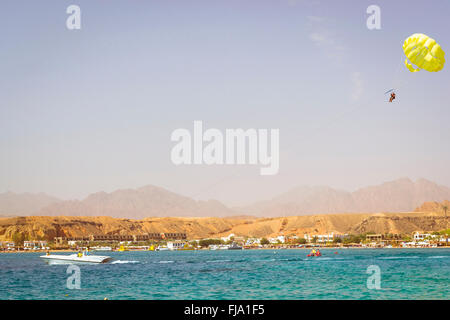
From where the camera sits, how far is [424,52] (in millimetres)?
28391

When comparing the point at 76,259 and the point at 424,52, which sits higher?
the point at 424,52

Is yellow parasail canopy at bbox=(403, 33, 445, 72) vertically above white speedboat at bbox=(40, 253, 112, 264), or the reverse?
yellow parasail canopy at bbox=(403, 33, 445, 72)

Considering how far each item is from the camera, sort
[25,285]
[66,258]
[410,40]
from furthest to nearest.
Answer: [66,258], [25,285], [410,40]

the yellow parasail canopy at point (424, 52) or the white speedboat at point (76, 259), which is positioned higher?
the yellow parasail canopy at point (424, 52)

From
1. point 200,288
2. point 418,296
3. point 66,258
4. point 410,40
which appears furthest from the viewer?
point 66,258

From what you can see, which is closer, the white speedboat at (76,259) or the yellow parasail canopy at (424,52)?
the yellow parasail canopy at (424,52)

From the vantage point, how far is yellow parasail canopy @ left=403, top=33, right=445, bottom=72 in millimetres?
28078

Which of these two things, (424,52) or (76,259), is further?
(76,259)

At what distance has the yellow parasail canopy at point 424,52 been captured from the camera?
28.1 m

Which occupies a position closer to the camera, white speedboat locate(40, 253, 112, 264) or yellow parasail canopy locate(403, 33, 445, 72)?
yellow parasail canopy locate(403, 33, 445, 72)
